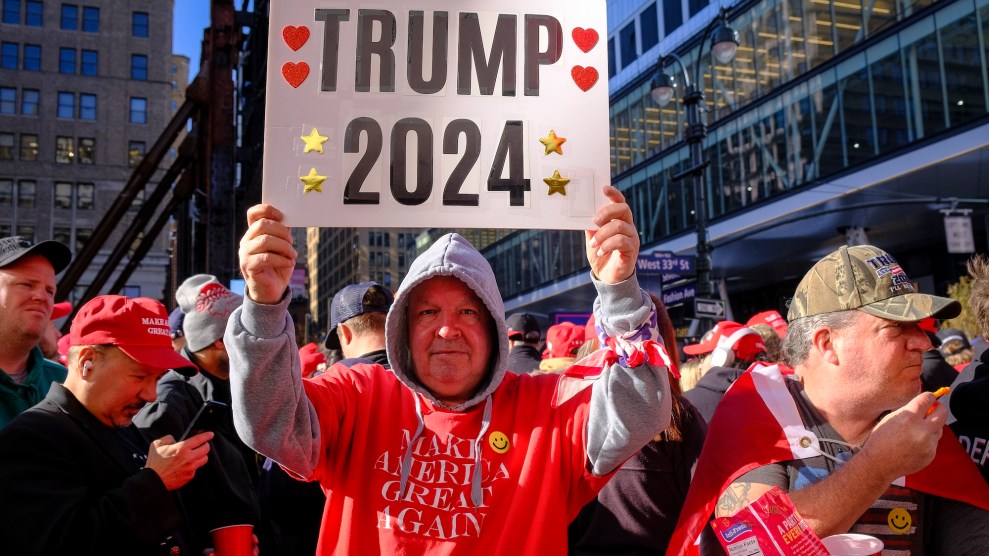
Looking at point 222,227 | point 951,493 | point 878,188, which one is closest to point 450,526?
point 951,493

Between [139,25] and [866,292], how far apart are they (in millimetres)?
76790

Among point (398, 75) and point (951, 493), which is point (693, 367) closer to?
point (951, 493)

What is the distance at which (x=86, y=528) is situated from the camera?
252 centimetres

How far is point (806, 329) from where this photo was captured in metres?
2.61

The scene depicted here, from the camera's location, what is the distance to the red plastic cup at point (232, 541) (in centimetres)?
278

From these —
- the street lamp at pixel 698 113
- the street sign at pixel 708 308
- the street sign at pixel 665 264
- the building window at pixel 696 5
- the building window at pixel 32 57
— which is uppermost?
the building window at pixel 32 57

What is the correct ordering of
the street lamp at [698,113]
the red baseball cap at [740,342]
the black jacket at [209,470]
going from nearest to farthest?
the black jacket at [209,470] < the red baseball cap at [740,342] < the street lamp at [698,113]

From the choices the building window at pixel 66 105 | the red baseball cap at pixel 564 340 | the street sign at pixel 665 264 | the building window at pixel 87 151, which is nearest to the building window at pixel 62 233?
the building window at pixel 87 151

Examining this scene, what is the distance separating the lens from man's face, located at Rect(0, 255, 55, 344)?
359cm

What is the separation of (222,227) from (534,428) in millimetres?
6587

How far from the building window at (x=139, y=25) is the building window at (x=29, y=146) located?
39.9 feet

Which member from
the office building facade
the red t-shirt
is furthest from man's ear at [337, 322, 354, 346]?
→ the office building facade

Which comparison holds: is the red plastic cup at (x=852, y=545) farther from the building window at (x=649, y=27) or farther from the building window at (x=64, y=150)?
the building window at (x=64, y=150)

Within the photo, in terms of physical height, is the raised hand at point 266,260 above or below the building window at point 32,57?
below
